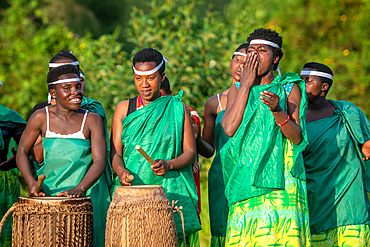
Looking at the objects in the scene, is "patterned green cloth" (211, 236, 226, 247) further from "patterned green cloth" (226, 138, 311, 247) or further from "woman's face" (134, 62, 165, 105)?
"woman's face" (134, 62, 165, 105)

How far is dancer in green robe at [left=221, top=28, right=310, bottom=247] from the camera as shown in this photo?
11.9 ft

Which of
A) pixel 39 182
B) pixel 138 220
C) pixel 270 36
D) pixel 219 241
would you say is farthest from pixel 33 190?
pixel 270 36

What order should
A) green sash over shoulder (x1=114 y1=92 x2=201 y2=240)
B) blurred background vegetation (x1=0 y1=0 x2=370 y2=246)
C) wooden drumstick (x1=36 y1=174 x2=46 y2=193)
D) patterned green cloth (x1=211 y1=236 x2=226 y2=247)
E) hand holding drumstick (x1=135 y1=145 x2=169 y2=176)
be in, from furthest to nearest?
blurred background vegetation (x1=0 y1=0 x2=370 y2=246) → patterned green cloth (x1=211 y1=236 x2=226 y2=247) → green sash over shoulder (x1=114 y1=92 x2=201 y2=240) → hand holding drumstick (x1=135 y1=145 x2=169 y2=176) → wooden drumstick (x1=36 y1=174 x2=46 y2=193)

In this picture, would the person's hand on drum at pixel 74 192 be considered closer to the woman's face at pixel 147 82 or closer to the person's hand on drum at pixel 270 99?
the woman's face at pixel 147 82

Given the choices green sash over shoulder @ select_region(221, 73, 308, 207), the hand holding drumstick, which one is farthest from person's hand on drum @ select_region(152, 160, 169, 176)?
green sash over shoulder @ select_region(221, 73, 308, 207)

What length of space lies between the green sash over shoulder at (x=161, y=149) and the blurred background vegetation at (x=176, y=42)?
97.4 inches

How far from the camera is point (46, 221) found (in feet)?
11.7

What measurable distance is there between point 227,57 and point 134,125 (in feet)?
15.3

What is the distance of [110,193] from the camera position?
4.46m

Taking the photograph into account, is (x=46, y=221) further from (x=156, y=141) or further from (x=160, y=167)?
(x=156, y=141)

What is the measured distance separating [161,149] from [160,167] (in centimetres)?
27

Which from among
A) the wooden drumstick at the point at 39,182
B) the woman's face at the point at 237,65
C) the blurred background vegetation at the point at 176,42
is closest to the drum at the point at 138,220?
the wooden drumstick at the point at 39,182

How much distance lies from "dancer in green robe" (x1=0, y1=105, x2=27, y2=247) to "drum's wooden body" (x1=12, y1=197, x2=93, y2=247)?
4.50 ft

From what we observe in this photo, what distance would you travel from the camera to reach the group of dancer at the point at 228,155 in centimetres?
371
